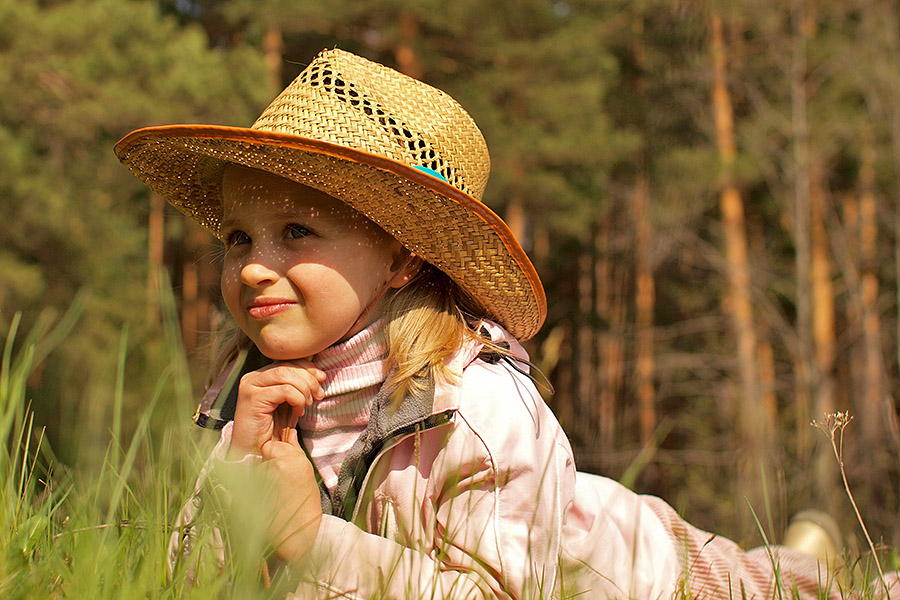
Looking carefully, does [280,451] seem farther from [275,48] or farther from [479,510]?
[275,48]

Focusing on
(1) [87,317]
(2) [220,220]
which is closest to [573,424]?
(1) [87,317]

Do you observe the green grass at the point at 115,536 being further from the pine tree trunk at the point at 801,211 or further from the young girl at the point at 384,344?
the pine tree trunk at the point at 801,211

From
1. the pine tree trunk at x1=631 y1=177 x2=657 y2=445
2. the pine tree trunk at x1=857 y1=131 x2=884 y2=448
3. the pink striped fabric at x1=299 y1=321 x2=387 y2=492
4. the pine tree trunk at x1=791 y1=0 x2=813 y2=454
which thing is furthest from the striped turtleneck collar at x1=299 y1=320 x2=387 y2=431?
the pine tree trunk at x1=631 y1=177 x2=657 y2=445

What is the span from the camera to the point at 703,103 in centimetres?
1419

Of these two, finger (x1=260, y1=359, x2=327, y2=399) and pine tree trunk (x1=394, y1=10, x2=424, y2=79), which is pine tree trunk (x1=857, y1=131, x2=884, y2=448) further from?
finger (x1=260, y1=359, x2=327, y2=399)

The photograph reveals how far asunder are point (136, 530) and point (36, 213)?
8.74 m

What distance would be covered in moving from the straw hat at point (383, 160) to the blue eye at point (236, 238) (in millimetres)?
186

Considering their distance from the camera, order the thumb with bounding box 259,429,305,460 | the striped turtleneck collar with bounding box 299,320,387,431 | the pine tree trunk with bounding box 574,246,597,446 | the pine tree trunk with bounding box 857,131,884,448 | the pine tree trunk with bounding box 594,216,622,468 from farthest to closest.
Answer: the pine tree trunk with bounding box 574,246,597,446 < the pine tree trunk with bounding box 594,216,622,468 < the pine tree trunk with bounding box 857,131,884,448 < the striped turtleneck collar with bounding box 299,320,387,431 < the thumb with bounding box 259,429,305,460

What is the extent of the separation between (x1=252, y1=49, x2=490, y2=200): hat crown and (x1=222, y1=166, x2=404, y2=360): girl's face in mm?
146

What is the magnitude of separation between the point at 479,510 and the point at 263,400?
0.49 m

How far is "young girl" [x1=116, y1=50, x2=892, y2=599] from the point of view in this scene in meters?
1.56

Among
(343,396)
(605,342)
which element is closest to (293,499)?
(343,396)

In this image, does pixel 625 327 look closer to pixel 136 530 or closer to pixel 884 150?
pixel 884 150

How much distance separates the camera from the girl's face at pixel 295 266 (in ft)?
5.52
